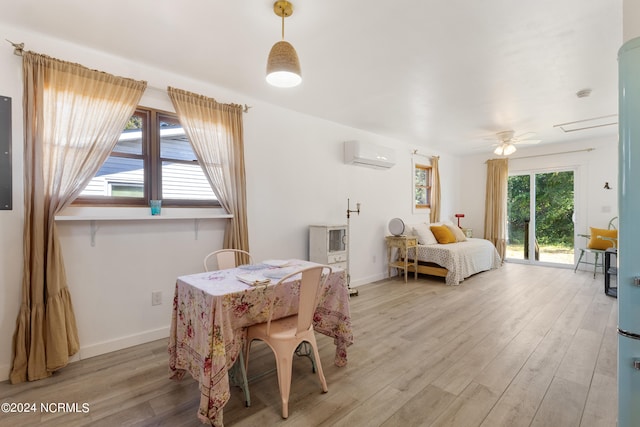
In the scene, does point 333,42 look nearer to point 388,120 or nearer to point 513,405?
point 388,120

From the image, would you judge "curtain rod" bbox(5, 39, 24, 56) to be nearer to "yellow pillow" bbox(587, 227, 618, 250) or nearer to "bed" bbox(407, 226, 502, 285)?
"bed" bbox(407, 226, 502, 285)

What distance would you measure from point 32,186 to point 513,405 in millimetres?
3579

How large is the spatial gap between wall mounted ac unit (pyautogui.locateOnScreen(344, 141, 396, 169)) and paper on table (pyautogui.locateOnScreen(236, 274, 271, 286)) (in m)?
2.91

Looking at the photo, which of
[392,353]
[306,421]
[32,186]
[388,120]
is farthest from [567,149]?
[32,186]

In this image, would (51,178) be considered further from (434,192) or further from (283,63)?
(434,192)

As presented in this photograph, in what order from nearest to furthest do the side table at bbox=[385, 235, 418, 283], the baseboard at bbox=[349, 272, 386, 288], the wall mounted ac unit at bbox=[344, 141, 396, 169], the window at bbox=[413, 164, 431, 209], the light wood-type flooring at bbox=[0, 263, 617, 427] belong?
the light wood-type flooring at bbox=[0, 263, 617, 427] < the wall mounted ac unit at bbox=[344, 141, 396, 169] < the baseboard at bbox=[349, 272, 386, 288] < the side table at bbox=[385, 235, 418, 283] < the window at bbox=[413, 164, 431, 209]

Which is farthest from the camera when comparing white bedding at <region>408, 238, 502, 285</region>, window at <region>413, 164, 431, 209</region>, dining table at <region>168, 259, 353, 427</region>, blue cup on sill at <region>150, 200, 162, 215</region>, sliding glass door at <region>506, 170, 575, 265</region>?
window at <region>413, 164, 431, 209</region>

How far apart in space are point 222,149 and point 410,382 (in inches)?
106

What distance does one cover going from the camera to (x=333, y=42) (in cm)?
232

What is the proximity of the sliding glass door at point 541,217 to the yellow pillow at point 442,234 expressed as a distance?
192cm

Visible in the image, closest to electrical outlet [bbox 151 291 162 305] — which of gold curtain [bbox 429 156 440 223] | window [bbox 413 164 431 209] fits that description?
window [bbox 413 164 431 209]

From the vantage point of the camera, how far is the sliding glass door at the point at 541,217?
6.00 m

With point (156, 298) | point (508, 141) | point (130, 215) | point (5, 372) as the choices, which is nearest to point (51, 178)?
point (130, 215)

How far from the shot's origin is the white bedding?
192 inches
